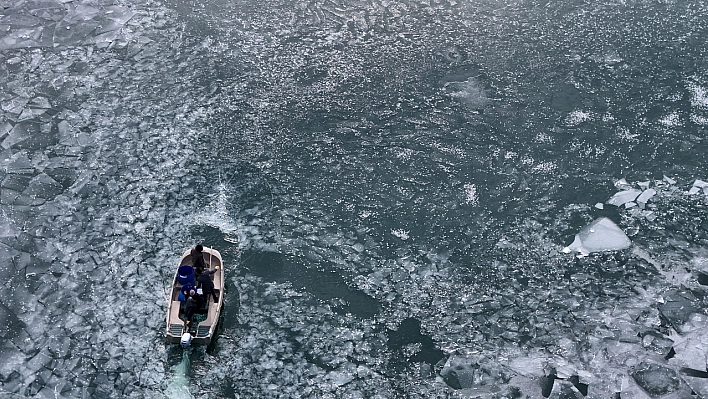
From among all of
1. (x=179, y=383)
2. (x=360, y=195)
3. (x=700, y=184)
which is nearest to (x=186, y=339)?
(x=179, y=383)

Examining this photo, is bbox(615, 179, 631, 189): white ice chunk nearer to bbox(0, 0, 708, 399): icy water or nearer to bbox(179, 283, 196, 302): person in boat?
bbox(0, 0, 708, 399): icy water

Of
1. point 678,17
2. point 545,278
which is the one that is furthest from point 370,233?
point 678,17

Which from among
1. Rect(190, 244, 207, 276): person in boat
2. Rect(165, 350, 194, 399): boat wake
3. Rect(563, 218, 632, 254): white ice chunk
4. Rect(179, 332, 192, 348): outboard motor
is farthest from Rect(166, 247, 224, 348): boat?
Rect(563, 218, 632, 254): white ice chunk

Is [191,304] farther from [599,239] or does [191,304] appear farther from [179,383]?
[599,239]

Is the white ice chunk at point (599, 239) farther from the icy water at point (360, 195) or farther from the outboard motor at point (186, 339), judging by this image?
the outboard motor at point (186, 339)

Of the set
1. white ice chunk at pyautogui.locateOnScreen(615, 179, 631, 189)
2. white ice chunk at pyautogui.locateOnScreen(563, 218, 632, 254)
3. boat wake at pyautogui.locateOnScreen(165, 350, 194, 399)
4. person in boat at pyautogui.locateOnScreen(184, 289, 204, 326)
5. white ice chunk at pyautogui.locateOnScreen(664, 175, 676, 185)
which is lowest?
boat wake at pyautogui.locateOnScreen(165, 350, 194, 399)

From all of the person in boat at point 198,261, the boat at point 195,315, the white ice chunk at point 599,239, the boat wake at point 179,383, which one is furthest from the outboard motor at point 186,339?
the white ice chunk at point 599,239
